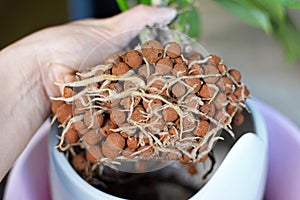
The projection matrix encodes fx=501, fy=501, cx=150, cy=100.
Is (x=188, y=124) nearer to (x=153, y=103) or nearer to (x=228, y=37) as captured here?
(x=153, y=103)

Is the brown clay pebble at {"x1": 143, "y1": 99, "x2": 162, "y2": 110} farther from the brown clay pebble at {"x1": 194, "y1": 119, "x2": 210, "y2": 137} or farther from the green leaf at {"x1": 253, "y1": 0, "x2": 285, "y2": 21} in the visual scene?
the green leaf at {"x1": 253, "y1": 0, "x2": 285, "y2": 21}

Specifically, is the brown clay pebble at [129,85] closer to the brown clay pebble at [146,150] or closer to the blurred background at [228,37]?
the brown clay pebble at [146,150]

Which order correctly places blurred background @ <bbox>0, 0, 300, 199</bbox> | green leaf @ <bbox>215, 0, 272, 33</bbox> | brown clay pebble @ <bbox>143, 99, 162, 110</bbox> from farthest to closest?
1. blurred background @ <bbox>0, 0, 300, 199</bbox>
2. green leaf @ <bbox>215, 0, 272, 33</bbox>
3. brown clay pebble @ <bbox>143, 99, 162, 110</bbox>

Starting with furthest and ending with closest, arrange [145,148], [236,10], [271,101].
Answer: [271,101] < [236,10] < [145,148]

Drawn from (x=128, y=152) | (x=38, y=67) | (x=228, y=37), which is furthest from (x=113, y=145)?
(x=228, y=37)

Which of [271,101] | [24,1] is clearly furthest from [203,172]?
[24,1]

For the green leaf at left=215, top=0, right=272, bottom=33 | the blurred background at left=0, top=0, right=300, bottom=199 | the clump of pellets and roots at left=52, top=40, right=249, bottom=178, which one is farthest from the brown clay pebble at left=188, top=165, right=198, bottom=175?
the blurred background at left=0, top=0, right=300, bottom=199

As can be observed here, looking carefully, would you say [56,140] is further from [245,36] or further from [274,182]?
[245,36]

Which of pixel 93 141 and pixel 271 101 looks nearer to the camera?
pixel 93 141
